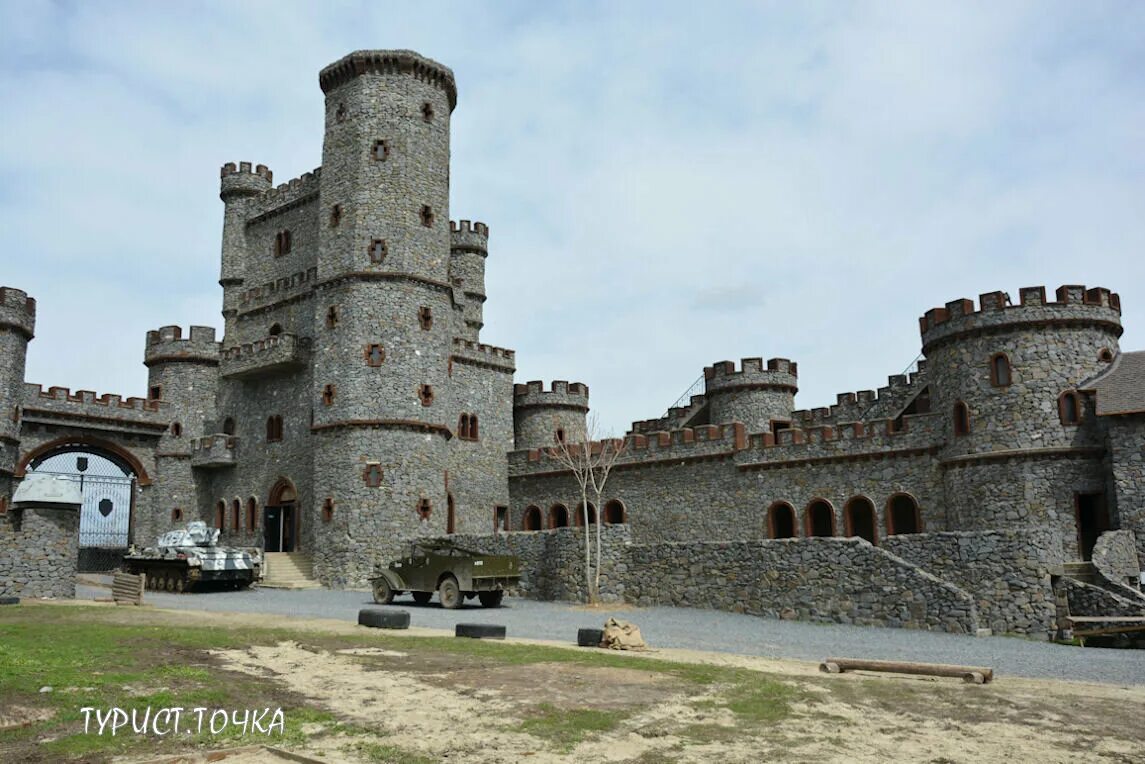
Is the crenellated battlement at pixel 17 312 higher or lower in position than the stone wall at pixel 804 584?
higher

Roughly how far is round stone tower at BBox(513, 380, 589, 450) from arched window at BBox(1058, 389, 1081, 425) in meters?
21.6

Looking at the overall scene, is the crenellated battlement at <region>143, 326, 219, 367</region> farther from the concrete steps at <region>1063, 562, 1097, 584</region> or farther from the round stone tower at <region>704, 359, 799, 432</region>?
the concrete steps at <region>1063, 562, 1097, 584</region>

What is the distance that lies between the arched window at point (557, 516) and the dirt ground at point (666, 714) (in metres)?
25.3

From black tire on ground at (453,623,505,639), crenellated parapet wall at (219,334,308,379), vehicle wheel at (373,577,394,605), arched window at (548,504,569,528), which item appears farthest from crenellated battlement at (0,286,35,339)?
black tire on ground at (453,623,505,639)

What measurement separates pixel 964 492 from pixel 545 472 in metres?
18.0

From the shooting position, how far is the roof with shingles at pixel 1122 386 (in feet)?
75.4

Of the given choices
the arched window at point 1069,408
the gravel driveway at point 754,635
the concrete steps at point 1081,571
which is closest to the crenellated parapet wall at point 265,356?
the gravel driveway at point 754,635

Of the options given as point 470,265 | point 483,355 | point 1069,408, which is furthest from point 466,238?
point 1069,408

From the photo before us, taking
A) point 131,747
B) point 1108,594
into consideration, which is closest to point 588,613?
point 1108,594

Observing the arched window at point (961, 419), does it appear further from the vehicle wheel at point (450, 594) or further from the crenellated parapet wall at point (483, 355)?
the crenellated parapet wall at point (483, 355)

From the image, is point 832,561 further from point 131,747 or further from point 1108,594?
point 131,747

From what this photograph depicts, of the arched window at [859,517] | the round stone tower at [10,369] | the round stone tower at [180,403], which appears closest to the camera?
the arched window at [859,517]

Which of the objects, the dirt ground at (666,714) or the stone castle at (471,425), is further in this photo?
the stone castle at (471,425)

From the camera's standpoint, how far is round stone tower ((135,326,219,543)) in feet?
127
